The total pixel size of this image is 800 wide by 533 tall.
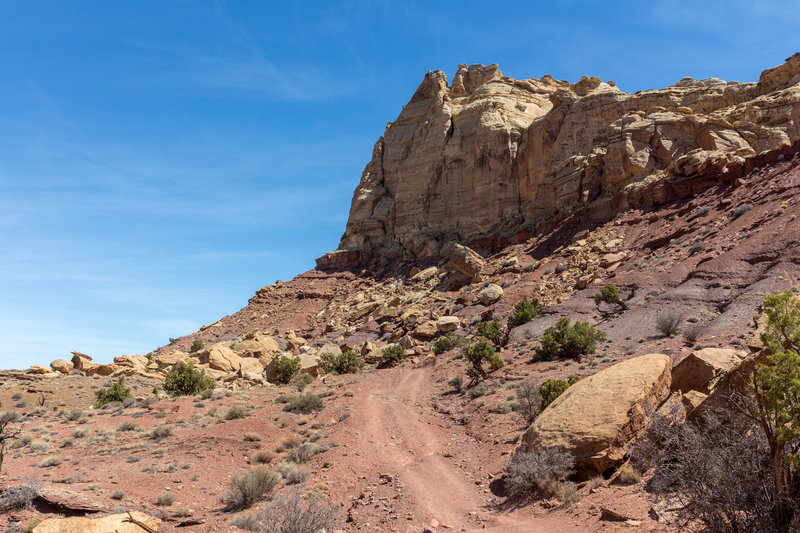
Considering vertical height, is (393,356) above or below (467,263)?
below

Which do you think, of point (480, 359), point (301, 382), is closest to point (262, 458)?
point (480, 359)

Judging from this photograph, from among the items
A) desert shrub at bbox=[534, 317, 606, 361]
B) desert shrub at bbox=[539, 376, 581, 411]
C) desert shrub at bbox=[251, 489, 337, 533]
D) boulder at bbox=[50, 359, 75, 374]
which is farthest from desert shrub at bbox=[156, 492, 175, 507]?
boulder at bbox=[50, 359, 75, 374]

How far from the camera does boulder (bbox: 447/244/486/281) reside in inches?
2108

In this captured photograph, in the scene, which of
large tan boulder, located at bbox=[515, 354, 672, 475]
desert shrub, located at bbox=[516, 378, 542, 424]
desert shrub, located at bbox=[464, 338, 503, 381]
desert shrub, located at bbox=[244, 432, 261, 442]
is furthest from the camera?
desert shrub, located at bbox=[464, 338, 503, 381]

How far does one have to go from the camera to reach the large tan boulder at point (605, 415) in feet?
33.4

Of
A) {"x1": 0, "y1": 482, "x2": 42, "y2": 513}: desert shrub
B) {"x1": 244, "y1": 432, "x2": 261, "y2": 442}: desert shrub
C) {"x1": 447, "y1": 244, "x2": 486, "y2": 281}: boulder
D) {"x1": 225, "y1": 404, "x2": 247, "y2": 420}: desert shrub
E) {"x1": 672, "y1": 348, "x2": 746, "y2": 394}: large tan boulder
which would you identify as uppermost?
{"x1": 447, "y1": 244, "x2": 486, "y2": 281}: boulder

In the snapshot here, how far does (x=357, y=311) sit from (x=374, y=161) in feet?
116

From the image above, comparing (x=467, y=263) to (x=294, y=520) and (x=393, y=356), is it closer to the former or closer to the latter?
(x=393, y=356)

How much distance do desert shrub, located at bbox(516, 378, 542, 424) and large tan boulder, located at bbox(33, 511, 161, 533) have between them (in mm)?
11181

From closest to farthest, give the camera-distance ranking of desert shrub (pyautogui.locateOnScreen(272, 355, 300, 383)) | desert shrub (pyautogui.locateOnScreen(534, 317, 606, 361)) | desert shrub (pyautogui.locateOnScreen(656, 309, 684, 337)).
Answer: desert shrub (pyautogui.locateOnScreen(656, 309, 684, 337))
desert shrub (pyautogui.locateOnScreen(534, 317, 606, 361))
desert shrub (pyautogui.locateOnScreen(272, 355, 300, 383))

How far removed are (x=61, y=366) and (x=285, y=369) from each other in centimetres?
2055

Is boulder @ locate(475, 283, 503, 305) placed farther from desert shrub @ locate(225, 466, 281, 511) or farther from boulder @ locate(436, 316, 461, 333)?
desert shrub @ locate(225, 466, 281, 511)

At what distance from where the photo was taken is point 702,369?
10695 millimetres

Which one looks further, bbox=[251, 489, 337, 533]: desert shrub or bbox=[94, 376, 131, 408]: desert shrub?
bbox=[94, 376, 131, 408]: desert shrub
